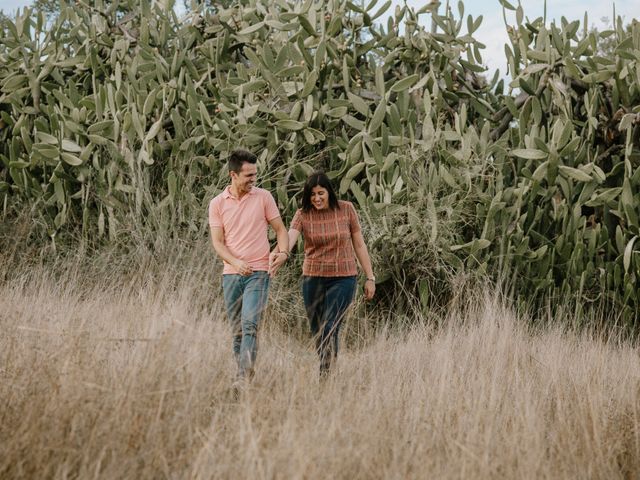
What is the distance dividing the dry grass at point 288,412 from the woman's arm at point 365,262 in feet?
1.38

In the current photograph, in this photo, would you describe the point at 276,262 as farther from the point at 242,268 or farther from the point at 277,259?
the point at 242,268

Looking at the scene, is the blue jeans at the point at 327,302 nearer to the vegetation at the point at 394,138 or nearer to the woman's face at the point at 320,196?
the woman's face at the point at 320,196

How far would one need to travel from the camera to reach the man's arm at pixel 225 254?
490 centimetres

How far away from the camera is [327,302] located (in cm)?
536

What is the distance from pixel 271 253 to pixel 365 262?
2.07ft

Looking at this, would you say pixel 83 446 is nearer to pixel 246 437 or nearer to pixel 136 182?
pixel 246 437

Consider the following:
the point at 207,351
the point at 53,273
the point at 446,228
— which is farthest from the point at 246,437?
the point at 53,273

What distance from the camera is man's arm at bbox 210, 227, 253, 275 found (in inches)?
193

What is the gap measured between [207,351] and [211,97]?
3.82 metres

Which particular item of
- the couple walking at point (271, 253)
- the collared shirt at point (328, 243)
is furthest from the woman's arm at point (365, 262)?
the collared shirt at point (328, 243)

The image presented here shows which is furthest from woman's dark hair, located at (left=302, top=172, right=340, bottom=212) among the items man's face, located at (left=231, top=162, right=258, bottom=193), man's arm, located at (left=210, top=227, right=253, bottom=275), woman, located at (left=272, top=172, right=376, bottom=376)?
man's arm, located at (left=210, top=227, right=253, bottom=275)

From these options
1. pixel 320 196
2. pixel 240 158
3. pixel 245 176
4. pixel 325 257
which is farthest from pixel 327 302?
pixel 240 158

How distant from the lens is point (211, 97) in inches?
307

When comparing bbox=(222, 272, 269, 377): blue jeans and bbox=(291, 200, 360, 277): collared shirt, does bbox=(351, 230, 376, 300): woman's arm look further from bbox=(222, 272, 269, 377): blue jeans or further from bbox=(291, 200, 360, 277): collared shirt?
bbox=(222, 272, 269, 377): blue jeans
